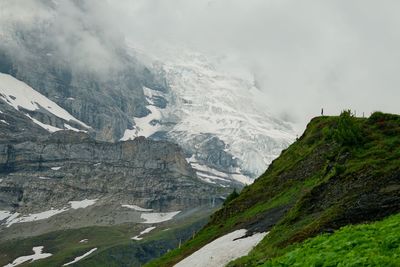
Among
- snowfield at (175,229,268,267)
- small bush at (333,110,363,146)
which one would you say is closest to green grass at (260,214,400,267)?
snowfield at (175,229,268,267)

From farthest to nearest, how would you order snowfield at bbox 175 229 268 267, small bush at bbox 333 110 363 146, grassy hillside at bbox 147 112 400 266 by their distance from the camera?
small bush at bbox 333 110 363 146 → snowfield at bbox 175 229 268 267 → grassy hillside at bbox 147 112 400 266

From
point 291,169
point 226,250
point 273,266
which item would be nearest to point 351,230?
point 273,266

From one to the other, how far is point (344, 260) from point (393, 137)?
3277 centimetres

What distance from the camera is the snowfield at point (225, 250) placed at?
47.1 m

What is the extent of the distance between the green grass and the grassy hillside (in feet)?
16.3

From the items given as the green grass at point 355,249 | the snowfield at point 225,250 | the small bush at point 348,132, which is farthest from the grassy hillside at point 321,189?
the green grass at point 355,249

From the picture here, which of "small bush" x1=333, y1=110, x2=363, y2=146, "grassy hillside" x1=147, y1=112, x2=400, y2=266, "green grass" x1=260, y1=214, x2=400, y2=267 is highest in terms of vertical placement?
"small bush" x1=333, y1=110, x2=363, y2=146

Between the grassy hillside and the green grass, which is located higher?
the grassy hillside

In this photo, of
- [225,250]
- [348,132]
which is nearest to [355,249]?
[225,250]

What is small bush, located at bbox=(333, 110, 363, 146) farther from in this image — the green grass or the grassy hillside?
the green grass

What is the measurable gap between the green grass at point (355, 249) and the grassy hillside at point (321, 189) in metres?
4.97

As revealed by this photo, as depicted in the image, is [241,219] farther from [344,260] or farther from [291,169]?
[344,260]

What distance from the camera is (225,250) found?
49.9 meters

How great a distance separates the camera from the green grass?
76.0 feet
